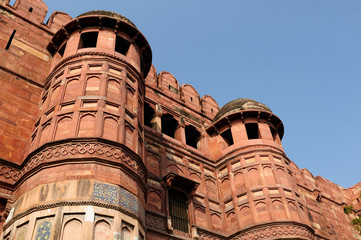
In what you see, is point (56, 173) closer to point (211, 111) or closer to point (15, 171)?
point (15, 171)

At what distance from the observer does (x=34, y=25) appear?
17094mm

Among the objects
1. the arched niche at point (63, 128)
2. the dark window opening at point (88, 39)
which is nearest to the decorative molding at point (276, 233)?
the arched niche at point (63, 128)

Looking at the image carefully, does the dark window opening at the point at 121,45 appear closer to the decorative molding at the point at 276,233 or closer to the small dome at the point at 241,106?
the small dome at the point at 241,106

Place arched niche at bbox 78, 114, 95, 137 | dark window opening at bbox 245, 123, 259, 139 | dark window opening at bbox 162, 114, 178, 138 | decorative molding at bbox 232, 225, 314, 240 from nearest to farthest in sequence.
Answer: arched niche at bbox 78, 114, 95, 137
decorative molding at bbox 232, 225, 314, 240
dark window opening at bbox 162, 114, 178, 138
dark window opening at bbox 245, 123, 259, 139

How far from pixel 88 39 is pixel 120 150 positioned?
721cm

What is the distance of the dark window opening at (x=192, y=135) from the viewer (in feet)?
68.3

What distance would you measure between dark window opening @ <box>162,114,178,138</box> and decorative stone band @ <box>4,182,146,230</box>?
922 cm

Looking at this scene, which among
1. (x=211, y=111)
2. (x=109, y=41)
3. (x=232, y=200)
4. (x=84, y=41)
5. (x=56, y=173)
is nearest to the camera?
(x=56, y=173)

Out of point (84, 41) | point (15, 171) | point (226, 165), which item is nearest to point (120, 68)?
point (84, 41)

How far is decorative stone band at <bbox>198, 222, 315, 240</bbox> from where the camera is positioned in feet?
50.7

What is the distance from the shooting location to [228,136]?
21.2 meters

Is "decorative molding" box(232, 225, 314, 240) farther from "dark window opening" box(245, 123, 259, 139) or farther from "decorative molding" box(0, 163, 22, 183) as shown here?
"decorative molding" box(0, 163, 22, 183)

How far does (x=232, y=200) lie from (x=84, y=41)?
10430 mm

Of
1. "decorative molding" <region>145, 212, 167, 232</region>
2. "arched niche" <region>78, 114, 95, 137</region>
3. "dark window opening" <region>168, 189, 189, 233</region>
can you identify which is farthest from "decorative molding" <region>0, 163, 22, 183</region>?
"dark window opening" <region>168, 189, 189, 233</region>
